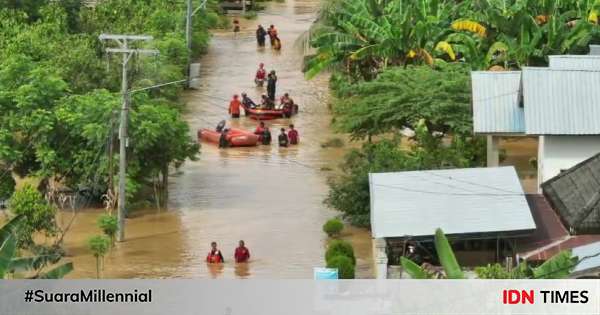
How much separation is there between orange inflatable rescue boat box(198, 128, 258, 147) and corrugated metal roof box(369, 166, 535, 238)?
15.2 m

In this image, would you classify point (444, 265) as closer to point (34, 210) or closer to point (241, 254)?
point (241, 254)

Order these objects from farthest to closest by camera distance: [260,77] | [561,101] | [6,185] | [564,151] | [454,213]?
[260,77]
[6,185]
[561,101]
[564,151]
[454,213]

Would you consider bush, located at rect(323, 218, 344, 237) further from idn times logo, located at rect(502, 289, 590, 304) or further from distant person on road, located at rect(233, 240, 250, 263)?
idn times logo, located at rect(502, 289, 590, 304)

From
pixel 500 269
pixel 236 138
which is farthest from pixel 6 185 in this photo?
pixel 500 269

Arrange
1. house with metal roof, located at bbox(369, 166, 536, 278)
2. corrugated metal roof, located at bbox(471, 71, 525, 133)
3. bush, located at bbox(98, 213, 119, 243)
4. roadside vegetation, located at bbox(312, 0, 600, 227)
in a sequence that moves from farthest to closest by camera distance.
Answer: roadside vegetation, located at bbox(312, 0, 600, 227)
bush, located at bbox(98, 213, 119, 243)
corrugated metal roof, located at bbox(471, 71, 525, 133)
house with metal roof, located at bbox(369, 166, 536, 278)

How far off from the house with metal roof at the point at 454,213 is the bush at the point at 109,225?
6884mm

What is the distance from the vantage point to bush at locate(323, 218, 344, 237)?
138ft

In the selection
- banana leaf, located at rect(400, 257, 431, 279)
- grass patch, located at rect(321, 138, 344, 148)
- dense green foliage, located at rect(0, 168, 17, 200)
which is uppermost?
banana leaf, located at rect(400, 257, 431, 279)

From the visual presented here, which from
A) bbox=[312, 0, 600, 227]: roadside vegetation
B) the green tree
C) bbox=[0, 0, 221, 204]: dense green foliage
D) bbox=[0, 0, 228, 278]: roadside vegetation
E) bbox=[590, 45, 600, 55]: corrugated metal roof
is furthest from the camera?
bbox=[590, 45, 600, 55]: corrugated metal roof

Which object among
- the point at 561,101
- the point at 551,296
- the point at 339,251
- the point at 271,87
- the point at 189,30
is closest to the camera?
the point at 551,296

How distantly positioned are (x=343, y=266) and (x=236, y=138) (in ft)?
55.8

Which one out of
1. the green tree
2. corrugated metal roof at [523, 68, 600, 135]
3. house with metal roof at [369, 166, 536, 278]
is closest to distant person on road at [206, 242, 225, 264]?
the green tree

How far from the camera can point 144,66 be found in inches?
2137

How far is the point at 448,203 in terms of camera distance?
35750mm
